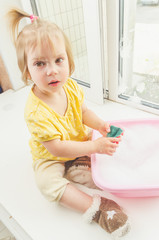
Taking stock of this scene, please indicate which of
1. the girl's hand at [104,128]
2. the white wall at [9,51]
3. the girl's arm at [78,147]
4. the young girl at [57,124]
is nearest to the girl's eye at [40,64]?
the young girl at [57,124]

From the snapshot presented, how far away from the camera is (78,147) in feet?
2.18

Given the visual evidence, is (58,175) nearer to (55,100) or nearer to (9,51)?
(55,100)

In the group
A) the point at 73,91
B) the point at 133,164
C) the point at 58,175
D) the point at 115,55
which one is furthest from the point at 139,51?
the point at 58,175

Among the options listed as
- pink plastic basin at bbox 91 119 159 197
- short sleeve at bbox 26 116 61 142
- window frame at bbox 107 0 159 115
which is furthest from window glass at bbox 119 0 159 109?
short sleeve at bbox 26 116 61 142

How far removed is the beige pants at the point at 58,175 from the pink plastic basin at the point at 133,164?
8 cm

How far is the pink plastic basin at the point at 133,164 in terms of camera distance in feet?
2.04

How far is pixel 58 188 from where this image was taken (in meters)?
0.66

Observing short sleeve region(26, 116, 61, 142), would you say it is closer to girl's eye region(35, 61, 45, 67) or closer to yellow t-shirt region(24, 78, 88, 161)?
yellow t-shirt region(24, 78, 88, 161)

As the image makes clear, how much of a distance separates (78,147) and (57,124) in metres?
0.10

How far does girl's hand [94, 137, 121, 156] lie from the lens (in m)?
0.64

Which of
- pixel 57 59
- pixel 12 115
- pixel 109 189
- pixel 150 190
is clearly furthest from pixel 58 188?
pixel 12 115

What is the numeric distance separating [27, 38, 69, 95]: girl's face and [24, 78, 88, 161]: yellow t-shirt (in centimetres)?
8

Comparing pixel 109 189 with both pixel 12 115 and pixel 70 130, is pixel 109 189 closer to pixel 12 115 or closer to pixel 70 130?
pixel 70 130

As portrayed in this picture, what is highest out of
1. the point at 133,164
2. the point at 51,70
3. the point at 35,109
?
the point at 51,70
